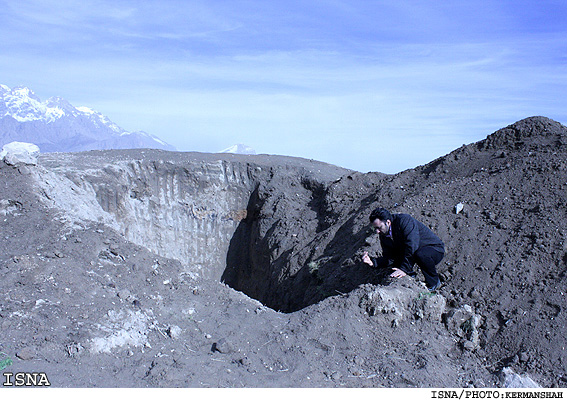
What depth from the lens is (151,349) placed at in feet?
14.2

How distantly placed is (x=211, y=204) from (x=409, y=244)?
7.51m

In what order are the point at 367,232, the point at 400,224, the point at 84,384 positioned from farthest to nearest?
the point at 367,232 < the point at 400,224 < the point at 84,384

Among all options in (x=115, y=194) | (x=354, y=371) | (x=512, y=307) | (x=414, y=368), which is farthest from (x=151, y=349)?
(x=115, y=194)

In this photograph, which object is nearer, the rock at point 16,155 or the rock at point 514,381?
the rock at point 514,381

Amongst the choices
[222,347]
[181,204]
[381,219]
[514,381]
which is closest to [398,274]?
[381,219]

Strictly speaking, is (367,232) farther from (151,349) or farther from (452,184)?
(151,349)

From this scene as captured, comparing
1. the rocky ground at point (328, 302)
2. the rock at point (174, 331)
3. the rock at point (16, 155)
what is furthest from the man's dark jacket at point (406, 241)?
the rock at point (16, 155)

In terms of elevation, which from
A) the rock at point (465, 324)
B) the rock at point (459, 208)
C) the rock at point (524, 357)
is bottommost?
the rock at point (524, 357)

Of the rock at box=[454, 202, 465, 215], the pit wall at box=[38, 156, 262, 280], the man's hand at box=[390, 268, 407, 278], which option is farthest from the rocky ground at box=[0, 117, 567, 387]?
the pit wall at box=[38, 156, 262, 280]

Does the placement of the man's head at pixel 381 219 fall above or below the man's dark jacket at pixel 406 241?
above

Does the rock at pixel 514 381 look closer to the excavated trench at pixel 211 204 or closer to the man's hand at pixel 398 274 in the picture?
the man's hand at pixel 398 274

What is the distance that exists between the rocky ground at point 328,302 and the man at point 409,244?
20 cm

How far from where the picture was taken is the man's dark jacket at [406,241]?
5.14 meters

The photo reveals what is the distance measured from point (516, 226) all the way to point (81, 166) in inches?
347
